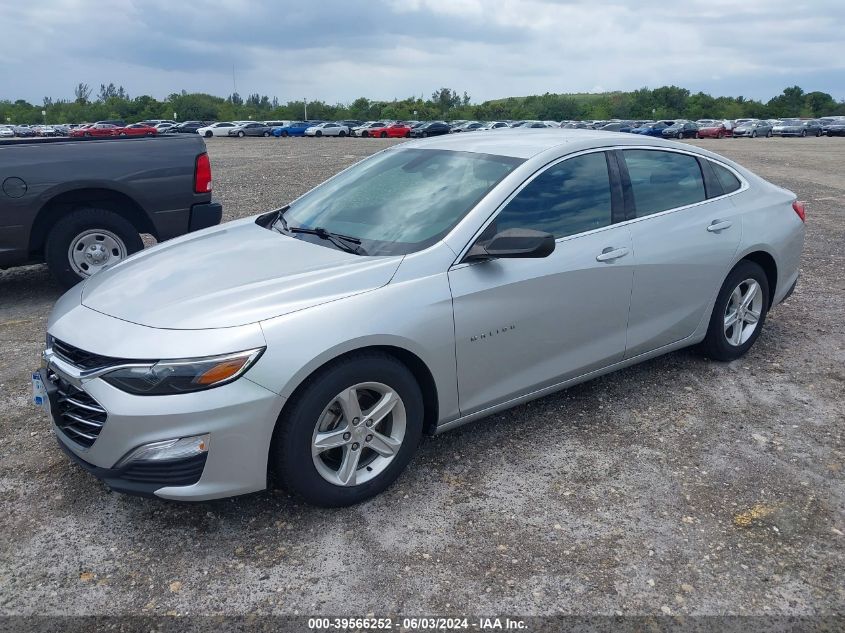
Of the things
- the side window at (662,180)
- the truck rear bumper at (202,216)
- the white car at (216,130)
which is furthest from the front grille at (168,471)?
the white car at (216,130)

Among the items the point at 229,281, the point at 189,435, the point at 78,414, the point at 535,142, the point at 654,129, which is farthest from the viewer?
the point at 654,129

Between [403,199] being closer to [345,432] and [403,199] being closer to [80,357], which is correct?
[345,432]

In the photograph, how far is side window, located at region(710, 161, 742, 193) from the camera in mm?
4844

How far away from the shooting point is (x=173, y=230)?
22.4ft

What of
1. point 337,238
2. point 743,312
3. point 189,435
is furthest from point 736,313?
point 189,435

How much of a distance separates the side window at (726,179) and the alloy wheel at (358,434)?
2948 millimetres

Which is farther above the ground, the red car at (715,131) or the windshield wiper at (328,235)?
the windshield wiper at (328,235)

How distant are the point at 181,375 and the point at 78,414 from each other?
1.92 feet

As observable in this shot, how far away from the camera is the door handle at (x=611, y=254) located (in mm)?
3945

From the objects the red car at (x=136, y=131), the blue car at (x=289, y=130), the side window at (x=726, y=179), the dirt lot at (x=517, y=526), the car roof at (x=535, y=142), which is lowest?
the blue car at (x=289, y=130)

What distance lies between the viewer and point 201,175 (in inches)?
268

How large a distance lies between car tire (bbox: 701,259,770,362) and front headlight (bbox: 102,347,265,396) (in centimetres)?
333

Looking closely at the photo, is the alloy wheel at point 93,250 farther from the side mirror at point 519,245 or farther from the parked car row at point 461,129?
the parked car row at point 461,129

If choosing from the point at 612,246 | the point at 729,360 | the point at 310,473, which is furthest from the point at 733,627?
the point at 729,360
